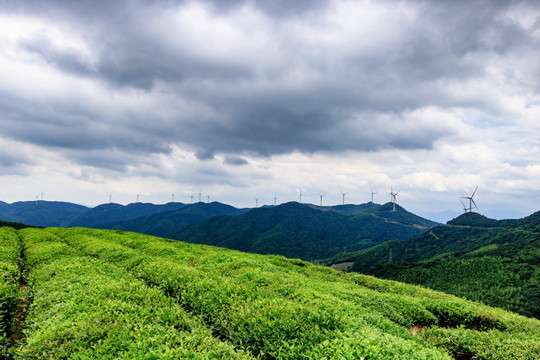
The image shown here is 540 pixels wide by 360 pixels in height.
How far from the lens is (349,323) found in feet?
42.2

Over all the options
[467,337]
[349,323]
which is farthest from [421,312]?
[349,323]

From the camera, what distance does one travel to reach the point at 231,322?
42.4ft

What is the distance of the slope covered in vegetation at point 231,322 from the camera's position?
9688mm

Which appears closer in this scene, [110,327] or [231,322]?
[110,327]

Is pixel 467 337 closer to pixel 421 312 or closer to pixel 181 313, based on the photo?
pixel 421 312

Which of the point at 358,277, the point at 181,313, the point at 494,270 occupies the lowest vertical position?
the point at 494,270

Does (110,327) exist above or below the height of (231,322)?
above

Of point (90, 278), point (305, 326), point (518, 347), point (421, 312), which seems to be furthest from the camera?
point (421, 312)

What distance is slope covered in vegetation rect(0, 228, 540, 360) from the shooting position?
31.8ft

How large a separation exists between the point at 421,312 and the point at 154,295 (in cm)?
1716

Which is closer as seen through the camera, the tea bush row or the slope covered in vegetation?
the tea bush row

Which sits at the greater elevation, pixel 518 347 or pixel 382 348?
pixel 382 348

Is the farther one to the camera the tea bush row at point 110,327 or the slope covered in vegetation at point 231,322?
the slope covered in vegetation at point 231,322

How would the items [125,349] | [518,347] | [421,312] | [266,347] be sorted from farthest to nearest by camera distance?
[421,312], [518,347], [266,347], [125,349]
